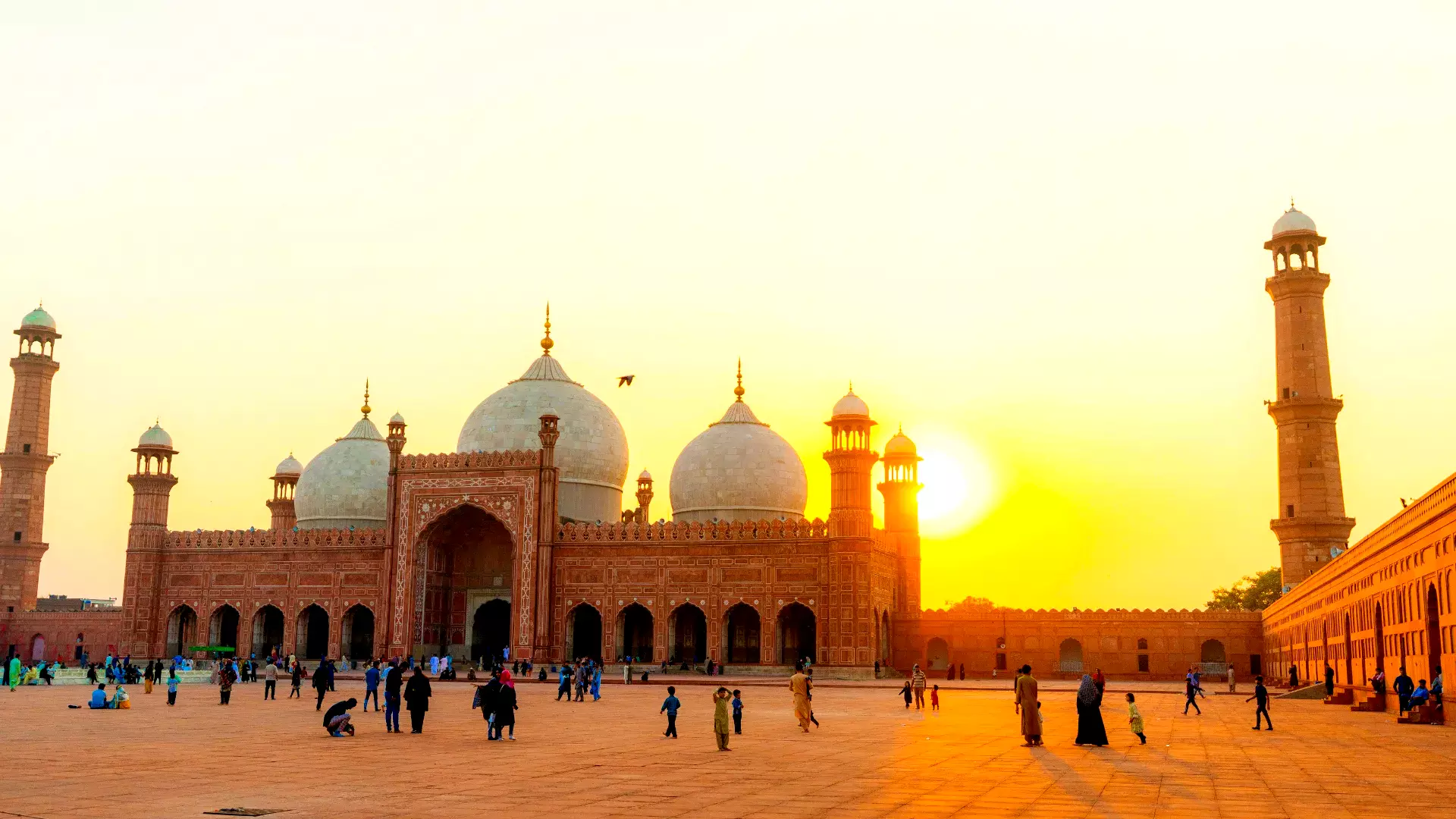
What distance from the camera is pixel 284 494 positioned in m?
57.7

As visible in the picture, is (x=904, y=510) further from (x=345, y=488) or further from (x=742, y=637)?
(x=345, y=488)

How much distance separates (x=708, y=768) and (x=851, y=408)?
3176 centimetres

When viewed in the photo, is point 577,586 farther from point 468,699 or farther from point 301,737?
point 301,737

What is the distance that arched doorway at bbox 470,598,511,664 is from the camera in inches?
1722

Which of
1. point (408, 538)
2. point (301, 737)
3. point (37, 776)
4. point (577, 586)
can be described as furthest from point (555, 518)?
point (37, 776)

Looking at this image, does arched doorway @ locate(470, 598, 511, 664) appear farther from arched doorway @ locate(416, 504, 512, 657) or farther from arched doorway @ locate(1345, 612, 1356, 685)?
arched doorway @ locate(1345, 612, 1356, 685)

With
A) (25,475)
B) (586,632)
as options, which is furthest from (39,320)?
(586,632)

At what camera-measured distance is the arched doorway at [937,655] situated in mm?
44219

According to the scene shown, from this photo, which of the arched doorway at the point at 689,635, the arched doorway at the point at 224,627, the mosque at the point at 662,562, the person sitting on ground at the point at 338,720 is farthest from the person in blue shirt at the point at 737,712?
the arched doorway at the point at 224,627

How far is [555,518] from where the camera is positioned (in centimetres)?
4166

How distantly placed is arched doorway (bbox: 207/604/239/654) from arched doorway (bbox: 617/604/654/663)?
1393 centimetres

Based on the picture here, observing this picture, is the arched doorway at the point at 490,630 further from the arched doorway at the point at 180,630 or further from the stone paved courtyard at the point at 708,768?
the stone paved courtyard at the point at 708,768

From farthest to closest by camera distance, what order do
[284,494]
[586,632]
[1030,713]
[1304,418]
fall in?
1. [284,494]
2. [586,632]
3. [1304,418]
4. [1030,713]

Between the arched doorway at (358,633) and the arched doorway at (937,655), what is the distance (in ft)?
62.4
